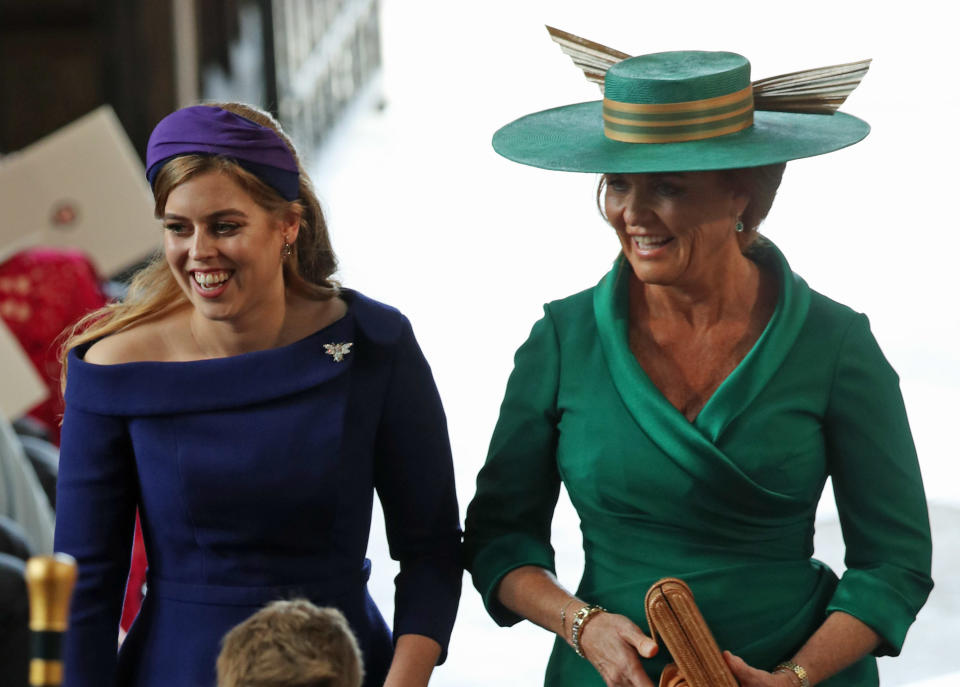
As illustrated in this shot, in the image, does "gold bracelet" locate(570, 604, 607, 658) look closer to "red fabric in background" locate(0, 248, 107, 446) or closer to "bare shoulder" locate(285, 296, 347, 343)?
"bare shoulder" locate(285, 296, 347, 343)

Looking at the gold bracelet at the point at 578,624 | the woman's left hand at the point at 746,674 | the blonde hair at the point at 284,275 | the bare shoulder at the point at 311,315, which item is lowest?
the woman's left hand at the point at 746,674

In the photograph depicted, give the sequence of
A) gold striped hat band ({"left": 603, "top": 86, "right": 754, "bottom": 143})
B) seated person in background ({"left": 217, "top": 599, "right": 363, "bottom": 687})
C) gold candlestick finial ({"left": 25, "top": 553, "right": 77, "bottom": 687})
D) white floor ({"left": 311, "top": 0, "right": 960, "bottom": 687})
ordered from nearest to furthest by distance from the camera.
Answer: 1. gold candlestick finial ({"left": 25, "top": 553, "right": 77, "bottom": 687})
2. seated person in background ({"left": 217, "top": 599, "right": 363, "bottom": 687})
3. gold striped hat band ({"left": 603, "top": 86, "right": 754, "bottom": 143})
4. white floor ({"left": 311, "top": 0, "right": 960, "bottom": 687})

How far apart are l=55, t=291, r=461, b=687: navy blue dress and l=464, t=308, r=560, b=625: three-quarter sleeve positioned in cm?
8

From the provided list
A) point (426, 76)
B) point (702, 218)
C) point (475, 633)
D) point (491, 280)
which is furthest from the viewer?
point (426, 76)

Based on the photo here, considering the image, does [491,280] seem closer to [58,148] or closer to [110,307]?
[58,148]

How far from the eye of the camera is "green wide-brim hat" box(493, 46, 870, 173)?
60.8 inches

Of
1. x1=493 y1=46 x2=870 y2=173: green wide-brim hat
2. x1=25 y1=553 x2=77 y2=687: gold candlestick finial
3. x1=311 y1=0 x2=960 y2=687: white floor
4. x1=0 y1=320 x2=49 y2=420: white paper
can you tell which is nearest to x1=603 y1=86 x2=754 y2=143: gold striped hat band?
x1=493 y1=46 x2=870 y2=173: green wide-brim hat

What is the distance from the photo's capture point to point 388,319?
1.72 metres

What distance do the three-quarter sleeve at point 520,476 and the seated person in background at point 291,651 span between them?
1.37ft

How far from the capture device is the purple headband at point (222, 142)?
1.56 metres

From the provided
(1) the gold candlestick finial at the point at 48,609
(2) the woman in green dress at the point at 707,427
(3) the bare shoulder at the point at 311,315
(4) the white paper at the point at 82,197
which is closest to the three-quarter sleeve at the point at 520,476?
(2) the woman in green dress at the point at 707,427

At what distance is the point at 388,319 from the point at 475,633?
8.40ft

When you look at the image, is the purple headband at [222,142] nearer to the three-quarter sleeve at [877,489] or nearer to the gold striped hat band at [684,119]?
the gold striped hat band at [684,119]

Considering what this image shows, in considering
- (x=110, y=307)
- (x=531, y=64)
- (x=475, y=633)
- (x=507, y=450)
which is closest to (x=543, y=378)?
(x=507, y=450)
